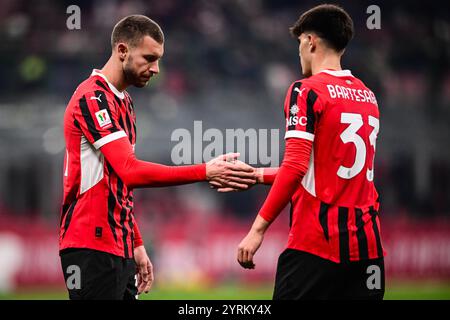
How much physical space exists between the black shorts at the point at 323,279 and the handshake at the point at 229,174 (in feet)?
1.97

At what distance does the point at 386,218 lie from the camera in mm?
13039

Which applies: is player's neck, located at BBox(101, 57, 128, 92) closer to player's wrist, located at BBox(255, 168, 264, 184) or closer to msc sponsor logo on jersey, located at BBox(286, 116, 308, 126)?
player's wrist, located at BBox(255, 168, 264, 184)

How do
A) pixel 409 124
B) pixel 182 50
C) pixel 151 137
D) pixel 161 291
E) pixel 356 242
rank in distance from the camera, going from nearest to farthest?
pixel 356 242 < pixel 161 291 < pixel 151 137 < pixel 409 124 < pixel 182 50

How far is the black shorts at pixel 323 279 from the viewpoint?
3764 mm

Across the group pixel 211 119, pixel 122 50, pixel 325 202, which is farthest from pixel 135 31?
pixel 211 119

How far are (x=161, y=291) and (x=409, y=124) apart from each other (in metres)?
5.26

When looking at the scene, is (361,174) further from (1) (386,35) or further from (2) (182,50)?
(1) (386,35)

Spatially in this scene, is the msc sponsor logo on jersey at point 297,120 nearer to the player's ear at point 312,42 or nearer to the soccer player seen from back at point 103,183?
the player's ear at point 312,42

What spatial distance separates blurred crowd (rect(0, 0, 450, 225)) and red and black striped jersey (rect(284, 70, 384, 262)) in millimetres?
8413

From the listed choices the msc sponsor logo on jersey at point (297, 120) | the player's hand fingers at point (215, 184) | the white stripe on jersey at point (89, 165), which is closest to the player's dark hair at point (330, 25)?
the msc sponsor logo on jersey at point (297, 120)

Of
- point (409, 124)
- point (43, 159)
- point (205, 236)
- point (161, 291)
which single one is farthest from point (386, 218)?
point (43, 159)

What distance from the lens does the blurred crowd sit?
12.2 metres

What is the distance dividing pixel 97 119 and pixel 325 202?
1.23 m

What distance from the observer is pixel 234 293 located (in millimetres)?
11625
